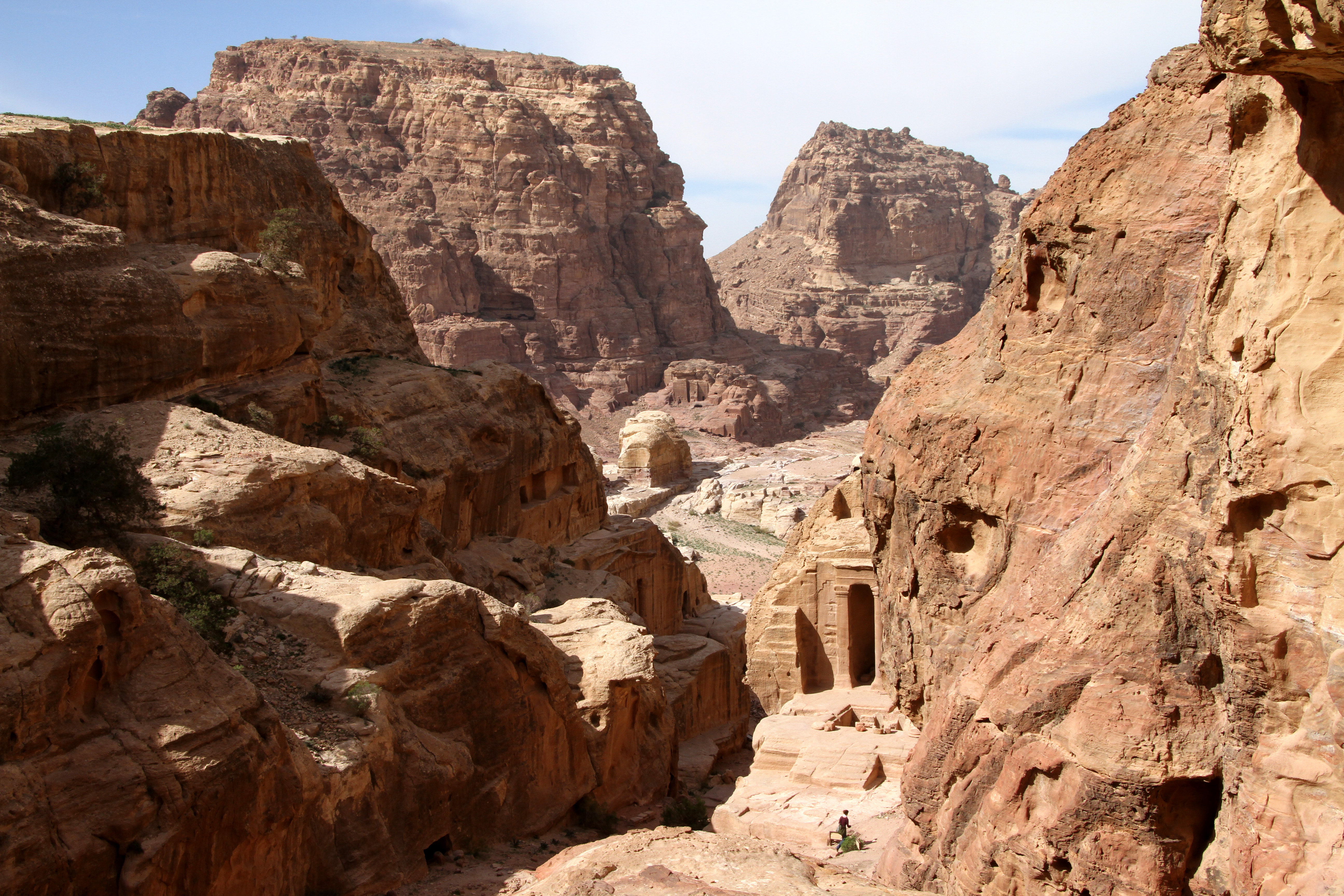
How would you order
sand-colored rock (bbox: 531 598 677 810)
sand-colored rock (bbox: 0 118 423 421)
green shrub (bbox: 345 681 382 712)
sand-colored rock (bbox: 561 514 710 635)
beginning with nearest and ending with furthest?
green shrub (bbox: 345 681 382 712) → sand-colored rock (bbox: 0 118 423 421) → sand-colored rock (bbox: 531 598 677 810) → sand-colored rock (bbox: 561 514 710 635)

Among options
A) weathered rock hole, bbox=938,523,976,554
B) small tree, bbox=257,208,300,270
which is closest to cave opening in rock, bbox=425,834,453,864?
weathered rock hole, bbox=938,523,976,554

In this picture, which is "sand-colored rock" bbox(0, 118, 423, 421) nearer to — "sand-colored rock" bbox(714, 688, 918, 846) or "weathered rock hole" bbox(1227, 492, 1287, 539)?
"sand-colored rock" bbox(714, 688, 918, 846)

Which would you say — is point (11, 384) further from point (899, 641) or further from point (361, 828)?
point (899, 641)

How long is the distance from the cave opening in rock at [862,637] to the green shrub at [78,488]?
43.2 feet

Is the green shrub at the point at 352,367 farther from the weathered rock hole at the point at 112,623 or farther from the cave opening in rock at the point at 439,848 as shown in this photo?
the weathered rock hole at the point at 112,623

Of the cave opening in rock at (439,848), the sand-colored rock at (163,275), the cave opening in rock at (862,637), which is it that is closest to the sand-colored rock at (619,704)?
the cave opening in rock at (862,637)

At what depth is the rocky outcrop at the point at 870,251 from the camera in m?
116

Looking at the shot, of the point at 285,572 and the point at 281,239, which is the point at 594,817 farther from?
the point at 281,239

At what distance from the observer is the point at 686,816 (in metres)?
18.8

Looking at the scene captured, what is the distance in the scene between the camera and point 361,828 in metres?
12.8

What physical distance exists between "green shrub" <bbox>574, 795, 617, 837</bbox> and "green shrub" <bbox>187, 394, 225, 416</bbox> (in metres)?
9.58

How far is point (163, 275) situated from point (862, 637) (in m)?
15.1

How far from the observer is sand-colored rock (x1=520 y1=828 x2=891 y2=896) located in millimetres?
9414

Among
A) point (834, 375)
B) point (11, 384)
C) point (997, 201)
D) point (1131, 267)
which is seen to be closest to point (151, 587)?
point (11, 384)
